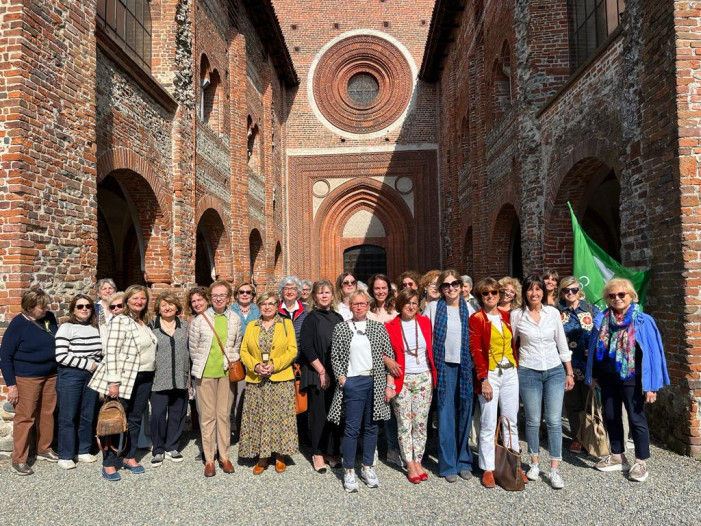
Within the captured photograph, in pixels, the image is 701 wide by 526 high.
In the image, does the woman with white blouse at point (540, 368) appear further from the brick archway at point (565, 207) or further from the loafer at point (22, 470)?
the loafer at point (22, 470)

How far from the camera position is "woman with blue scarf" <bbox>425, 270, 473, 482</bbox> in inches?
171

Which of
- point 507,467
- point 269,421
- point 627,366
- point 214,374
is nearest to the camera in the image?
point 507,467

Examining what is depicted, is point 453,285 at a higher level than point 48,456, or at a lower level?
higher

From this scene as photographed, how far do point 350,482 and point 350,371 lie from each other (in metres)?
0.90

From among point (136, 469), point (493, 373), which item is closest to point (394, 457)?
point (493, 373)

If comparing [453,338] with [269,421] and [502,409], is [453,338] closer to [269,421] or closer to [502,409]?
[502,409]

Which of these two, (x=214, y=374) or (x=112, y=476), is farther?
(x=214, y=374)

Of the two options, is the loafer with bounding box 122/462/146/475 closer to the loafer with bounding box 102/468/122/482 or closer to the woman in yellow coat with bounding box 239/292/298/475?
the loafer with bounding box 102/468/122/482

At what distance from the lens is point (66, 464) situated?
475cm

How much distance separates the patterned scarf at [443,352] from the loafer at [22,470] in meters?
3.81

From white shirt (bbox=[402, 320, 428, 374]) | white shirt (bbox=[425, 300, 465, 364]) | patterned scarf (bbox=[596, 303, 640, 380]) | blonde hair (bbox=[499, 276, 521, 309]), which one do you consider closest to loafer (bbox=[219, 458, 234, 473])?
white shirt (bbox=[402, 320, 428, 374])

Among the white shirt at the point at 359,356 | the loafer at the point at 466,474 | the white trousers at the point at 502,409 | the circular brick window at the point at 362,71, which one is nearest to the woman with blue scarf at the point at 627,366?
the white trousers at the point at 502,409

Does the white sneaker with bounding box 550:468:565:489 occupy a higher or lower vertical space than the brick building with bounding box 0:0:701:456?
lower

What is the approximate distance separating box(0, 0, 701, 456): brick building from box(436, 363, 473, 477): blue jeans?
220cm
